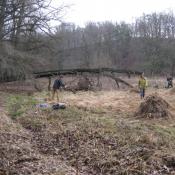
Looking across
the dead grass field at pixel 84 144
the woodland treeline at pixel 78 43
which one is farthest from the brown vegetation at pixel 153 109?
the woodland treeline at pixel 78 43

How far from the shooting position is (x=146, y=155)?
397 inches

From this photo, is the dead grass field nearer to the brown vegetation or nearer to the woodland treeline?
A: the brown vegetation

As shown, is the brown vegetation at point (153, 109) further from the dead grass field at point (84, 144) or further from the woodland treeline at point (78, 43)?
the woodland treeline at point (78, 43)

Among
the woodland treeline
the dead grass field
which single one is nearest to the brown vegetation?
the dead grass field

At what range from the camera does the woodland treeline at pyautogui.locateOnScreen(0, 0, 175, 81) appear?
32.4m

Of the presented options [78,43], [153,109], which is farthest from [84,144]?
[78,43]

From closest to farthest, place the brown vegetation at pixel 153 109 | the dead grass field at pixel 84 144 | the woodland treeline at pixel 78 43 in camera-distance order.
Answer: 1. the dead grass field at pixel 84 144
2. the brown vegetation at pixel 153 109
3. the woodland treeline at pixel 78 43

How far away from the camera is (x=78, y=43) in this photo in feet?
259

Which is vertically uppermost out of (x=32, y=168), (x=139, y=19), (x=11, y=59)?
(x=139, y=19)

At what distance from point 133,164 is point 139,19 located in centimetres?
7499

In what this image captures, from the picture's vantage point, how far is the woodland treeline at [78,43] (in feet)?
106

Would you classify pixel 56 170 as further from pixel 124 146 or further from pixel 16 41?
pixel 16 41

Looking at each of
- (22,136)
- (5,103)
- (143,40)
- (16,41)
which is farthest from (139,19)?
(22,136)

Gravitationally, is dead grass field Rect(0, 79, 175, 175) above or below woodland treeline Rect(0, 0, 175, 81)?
below
